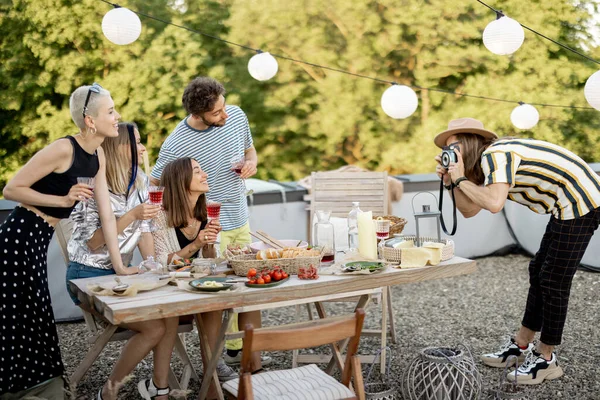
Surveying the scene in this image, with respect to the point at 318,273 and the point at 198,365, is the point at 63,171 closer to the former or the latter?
the point at 318,273

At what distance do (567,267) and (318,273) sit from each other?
48.9 inches

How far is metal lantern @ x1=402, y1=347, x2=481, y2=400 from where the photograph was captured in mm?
2984

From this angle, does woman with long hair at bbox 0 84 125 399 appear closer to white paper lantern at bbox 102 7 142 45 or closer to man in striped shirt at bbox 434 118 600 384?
man in striped shirt at bbox 434 118 600 384

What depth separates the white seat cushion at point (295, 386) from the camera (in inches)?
90.9

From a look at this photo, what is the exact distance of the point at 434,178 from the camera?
655 cm

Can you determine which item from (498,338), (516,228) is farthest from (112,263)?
(516,228)

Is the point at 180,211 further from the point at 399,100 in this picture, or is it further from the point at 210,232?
the point at 399,100

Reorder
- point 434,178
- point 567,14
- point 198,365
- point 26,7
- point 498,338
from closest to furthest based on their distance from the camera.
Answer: point 198,365 → point 498,338 → point 434,178 → point 26,7 → point 567,14


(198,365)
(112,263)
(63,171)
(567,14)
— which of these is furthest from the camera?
(567,14)

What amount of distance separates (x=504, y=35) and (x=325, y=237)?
294 cm

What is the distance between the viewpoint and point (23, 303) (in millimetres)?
2803

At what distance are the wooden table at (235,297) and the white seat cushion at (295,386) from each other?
27 cm

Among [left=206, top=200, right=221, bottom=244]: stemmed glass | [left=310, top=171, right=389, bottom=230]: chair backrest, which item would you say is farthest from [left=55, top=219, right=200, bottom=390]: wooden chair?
[left=310, top=171, right=389, bottom=230]: chair backrest

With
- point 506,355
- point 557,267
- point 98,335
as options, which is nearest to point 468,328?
point 506,355
